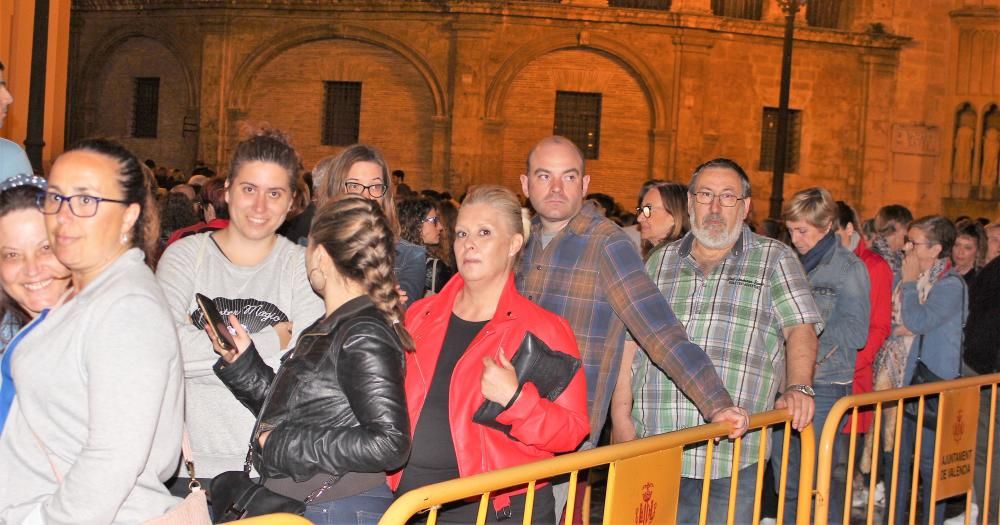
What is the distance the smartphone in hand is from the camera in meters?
3.82

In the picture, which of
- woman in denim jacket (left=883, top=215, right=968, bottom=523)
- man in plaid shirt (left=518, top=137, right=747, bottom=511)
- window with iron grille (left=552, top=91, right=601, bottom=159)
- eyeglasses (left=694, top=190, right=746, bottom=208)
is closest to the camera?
man in plaid shirt (left=518, top=137, right=747, bottom=511)

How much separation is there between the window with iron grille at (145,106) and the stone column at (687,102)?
1257 cm

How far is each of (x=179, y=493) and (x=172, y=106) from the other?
25179mm

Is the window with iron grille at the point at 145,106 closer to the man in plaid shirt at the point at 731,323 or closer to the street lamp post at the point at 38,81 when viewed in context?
the street lamp post at the point at 38,81

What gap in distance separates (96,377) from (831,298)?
18.3 ft

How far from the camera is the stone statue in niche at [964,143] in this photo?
29.0 meters

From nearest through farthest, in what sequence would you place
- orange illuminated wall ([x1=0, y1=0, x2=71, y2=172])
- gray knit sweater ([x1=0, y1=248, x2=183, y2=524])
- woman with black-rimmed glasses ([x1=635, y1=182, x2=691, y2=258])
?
1. gray knit sweater ([x1=0, y1=248, x2=183, y2=524])
2. woman with black-rimmed glasses ([x1=635, y1=182, x2=691, y2=258])
3. orange illuminated wall ([x1=0, y1=0, x2=71, y2=172])

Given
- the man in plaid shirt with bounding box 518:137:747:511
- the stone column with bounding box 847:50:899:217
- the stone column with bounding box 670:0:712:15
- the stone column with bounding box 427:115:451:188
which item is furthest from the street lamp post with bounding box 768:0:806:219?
the man in plaid shirt with bounding box 518:137:747:511

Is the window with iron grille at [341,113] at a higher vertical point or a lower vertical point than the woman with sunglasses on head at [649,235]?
higher

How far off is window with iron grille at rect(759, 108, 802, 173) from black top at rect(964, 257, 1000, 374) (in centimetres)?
2021

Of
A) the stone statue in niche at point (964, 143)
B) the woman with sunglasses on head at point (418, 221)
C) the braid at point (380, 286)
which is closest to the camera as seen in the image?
the braid at point (380, 286)

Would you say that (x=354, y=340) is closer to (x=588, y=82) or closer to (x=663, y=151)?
(x=663, y=151)

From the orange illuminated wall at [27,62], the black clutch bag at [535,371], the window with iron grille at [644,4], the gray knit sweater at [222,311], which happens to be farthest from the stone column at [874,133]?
the gray knit sweater at [222,311]

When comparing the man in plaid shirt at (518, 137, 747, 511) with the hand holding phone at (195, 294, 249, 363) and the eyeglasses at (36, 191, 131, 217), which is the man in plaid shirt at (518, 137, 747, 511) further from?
the eyeglasses at (36, 191, 131, 217)
